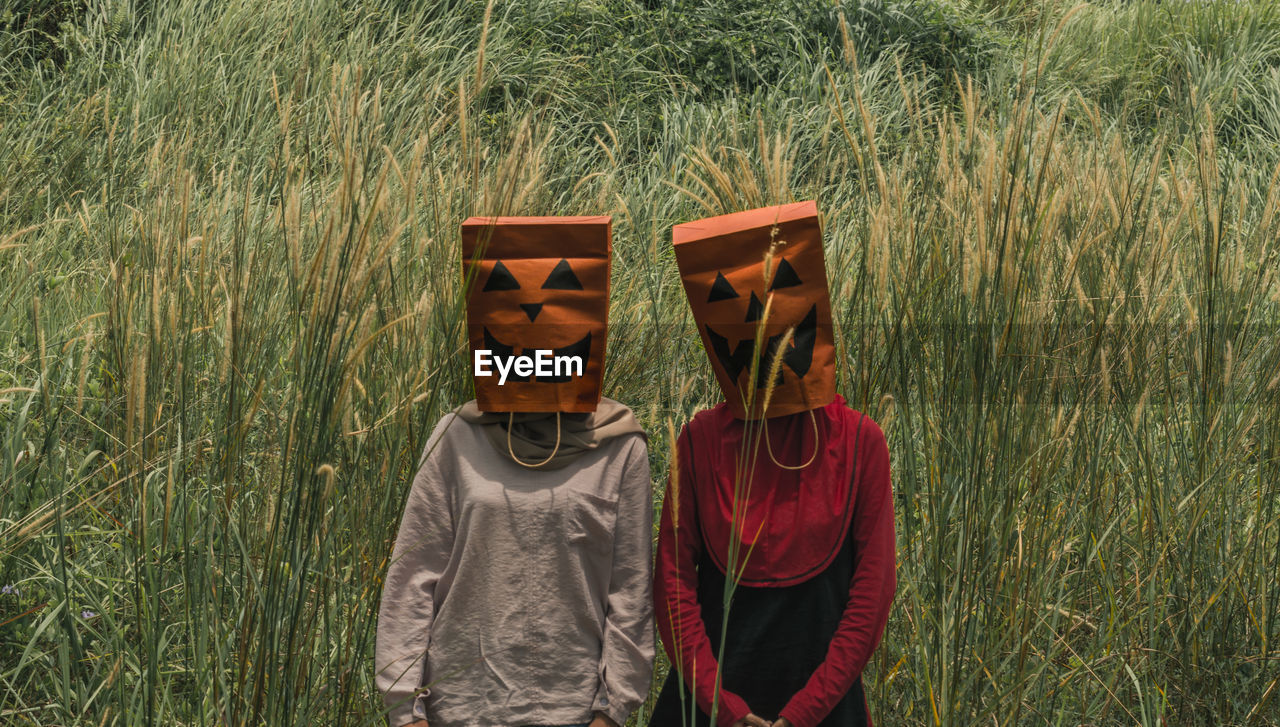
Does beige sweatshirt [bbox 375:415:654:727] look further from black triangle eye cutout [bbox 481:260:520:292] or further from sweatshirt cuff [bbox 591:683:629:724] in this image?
black triangle eye cutout [bbox 481:260:520:292]

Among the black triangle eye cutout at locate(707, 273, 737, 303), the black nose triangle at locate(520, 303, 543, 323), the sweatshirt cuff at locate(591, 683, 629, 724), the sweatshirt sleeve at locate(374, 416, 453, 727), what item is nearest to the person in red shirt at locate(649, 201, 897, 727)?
the black triangle eye cutout at locate(707, 273, 737, 303)

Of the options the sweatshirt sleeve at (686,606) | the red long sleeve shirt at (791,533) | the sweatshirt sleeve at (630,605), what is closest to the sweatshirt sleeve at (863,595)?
the red long sleeve shirt at (791,533)

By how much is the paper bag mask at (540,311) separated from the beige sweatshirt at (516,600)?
129 millimetres

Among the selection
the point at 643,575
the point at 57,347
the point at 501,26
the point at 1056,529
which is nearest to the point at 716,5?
the point at 501,26

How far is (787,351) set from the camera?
1681 millimetres

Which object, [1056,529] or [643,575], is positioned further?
[1056,529]

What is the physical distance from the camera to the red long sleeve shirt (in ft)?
5.47

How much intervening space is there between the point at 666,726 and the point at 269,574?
0.70m

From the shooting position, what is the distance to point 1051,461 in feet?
7.47

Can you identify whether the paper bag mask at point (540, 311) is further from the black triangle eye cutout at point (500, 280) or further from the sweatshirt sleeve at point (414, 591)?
Result: the sweatshirt sleeve at point (414, 591)

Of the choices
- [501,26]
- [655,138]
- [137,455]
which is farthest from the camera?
[501,26]

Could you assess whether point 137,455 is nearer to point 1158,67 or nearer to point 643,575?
point 643,575

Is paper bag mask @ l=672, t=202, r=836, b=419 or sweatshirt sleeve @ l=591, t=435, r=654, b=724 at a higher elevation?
paper bag mask @ l=672, t=202, r=836, b=419

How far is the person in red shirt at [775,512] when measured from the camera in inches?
65.4
